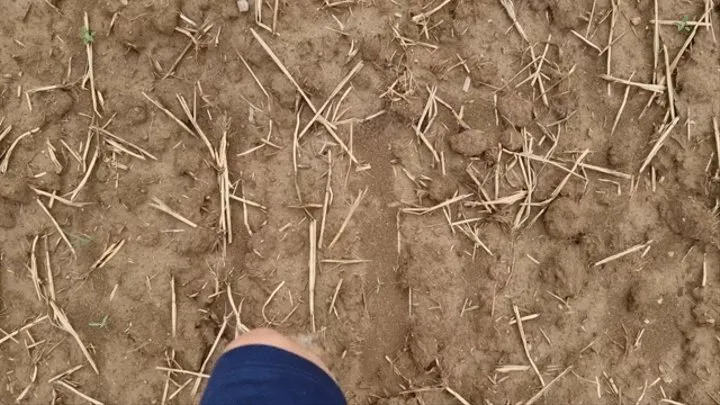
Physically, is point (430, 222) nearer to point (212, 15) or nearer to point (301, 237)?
point (301, 237)

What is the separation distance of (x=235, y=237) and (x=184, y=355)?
0.40m

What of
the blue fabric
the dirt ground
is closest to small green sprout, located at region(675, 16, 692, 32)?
the dirt ground

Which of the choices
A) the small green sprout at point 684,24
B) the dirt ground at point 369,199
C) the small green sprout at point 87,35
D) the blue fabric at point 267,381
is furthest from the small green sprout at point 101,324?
the small green sprout at point 684,24

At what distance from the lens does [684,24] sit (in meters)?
2.13

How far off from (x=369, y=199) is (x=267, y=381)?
25.1 inches

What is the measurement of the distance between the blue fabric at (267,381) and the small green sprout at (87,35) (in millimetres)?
1035

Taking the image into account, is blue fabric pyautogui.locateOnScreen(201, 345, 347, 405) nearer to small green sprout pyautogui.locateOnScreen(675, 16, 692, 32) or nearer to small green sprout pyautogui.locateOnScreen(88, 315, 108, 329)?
small green sprout pyautogui.locateOnScreen(88, 315, 108, 329)

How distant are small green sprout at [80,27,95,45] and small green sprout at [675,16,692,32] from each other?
1.78 meters

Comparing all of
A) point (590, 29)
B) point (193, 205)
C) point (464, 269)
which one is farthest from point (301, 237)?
point (590, 29)

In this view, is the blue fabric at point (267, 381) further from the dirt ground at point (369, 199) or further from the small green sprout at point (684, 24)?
the small green sprout at point (684, 24)

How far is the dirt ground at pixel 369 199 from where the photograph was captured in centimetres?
214

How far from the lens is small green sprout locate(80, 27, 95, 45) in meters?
2.13

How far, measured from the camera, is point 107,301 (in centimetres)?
217

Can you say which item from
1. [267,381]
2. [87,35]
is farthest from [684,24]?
[87,35]
